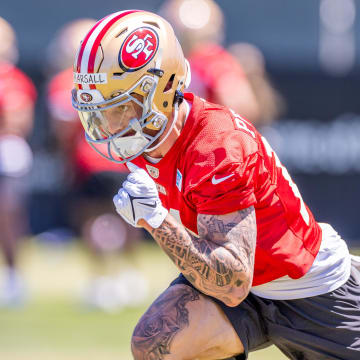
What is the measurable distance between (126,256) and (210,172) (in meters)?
4.87

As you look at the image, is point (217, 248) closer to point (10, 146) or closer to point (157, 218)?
point (157, 218)

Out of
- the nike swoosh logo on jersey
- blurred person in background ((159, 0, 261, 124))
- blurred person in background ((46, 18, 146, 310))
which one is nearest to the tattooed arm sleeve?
the nike swoosh logo on jersey

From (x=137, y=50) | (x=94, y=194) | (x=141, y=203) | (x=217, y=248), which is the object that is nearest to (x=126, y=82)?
(x=137, y=50)

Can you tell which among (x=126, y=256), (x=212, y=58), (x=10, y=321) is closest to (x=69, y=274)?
(x=126, y=256)

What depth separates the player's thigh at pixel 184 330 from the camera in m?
3.70

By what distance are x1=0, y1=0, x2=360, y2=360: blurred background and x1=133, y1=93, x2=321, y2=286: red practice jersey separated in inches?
86.8

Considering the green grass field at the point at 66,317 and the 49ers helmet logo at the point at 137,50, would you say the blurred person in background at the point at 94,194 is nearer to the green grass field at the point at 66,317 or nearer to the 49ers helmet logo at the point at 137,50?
the green grass field at the point at 66,317

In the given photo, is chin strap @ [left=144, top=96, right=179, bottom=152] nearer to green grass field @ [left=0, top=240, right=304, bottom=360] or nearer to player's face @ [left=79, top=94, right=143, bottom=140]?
player's face @ [left=79, top=94, right=143, bottom=140]

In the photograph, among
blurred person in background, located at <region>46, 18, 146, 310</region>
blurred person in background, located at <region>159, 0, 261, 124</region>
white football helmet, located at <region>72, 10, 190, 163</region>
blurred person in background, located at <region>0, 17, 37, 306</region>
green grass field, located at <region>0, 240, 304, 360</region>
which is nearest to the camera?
white football helmet, located at <region>72, 10, 190, 163</region>

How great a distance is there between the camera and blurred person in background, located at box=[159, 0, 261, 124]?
272 inches

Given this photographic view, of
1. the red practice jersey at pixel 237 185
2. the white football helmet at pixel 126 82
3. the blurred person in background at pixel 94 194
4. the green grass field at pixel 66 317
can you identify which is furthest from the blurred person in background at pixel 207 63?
the white football helmet at pixel 126 82

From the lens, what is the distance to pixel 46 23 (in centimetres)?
1180

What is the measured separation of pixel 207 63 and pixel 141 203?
3.74 meters

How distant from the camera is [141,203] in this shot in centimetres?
338
